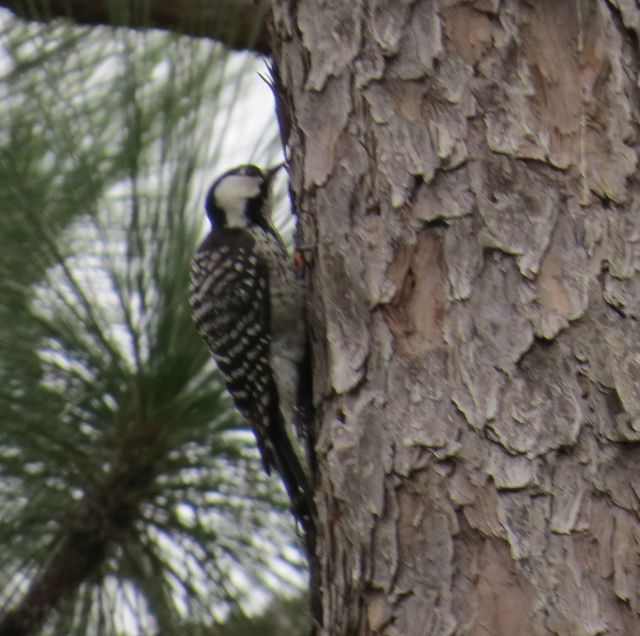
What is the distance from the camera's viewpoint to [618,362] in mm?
1593

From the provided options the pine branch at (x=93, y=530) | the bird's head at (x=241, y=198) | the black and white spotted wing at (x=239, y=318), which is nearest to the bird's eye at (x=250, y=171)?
the bird's head at (x=241, y=198)

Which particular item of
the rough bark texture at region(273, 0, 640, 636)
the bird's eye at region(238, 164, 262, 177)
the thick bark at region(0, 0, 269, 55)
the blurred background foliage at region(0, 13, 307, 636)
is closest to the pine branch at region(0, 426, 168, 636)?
the blurred background foliage at region(0, 13, 307, 636)

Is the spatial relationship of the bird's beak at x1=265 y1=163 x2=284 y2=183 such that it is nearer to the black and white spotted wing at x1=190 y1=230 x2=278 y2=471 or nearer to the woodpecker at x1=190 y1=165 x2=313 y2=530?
the woodpecker at x1=190 y1=165 x2=313 y2=530

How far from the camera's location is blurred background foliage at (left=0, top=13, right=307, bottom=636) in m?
2.24

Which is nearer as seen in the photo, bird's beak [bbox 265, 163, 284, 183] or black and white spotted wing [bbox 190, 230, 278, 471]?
black and white spotted wing [bbox 190, 230, 278, 471]

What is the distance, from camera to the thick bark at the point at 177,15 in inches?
88.6

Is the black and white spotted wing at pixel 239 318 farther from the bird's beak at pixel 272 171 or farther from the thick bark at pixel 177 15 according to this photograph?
the thick bark at pixel 177 15

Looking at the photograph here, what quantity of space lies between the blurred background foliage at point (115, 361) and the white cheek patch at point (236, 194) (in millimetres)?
295

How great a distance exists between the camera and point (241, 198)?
8.87 feet

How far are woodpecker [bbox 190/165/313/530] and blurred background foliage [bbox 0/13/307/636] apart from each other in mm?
70

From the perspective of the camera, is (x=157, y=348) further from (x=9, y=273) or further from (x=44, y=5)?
(x=44, y=5)

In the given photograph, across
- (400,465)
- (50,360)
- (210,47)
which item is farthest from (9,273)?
(400,465)

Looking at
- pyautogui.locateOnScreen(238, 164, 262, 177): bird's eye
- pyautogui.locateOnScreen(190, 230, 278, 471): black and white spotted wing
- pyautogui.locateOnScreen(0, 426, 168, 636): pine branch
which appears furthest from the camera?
pyautogui.locateOnScreen(238, 164, 262, 177): bird's eye

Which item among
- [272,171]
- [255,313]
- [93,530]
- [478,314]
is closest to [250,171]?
[272,171]
